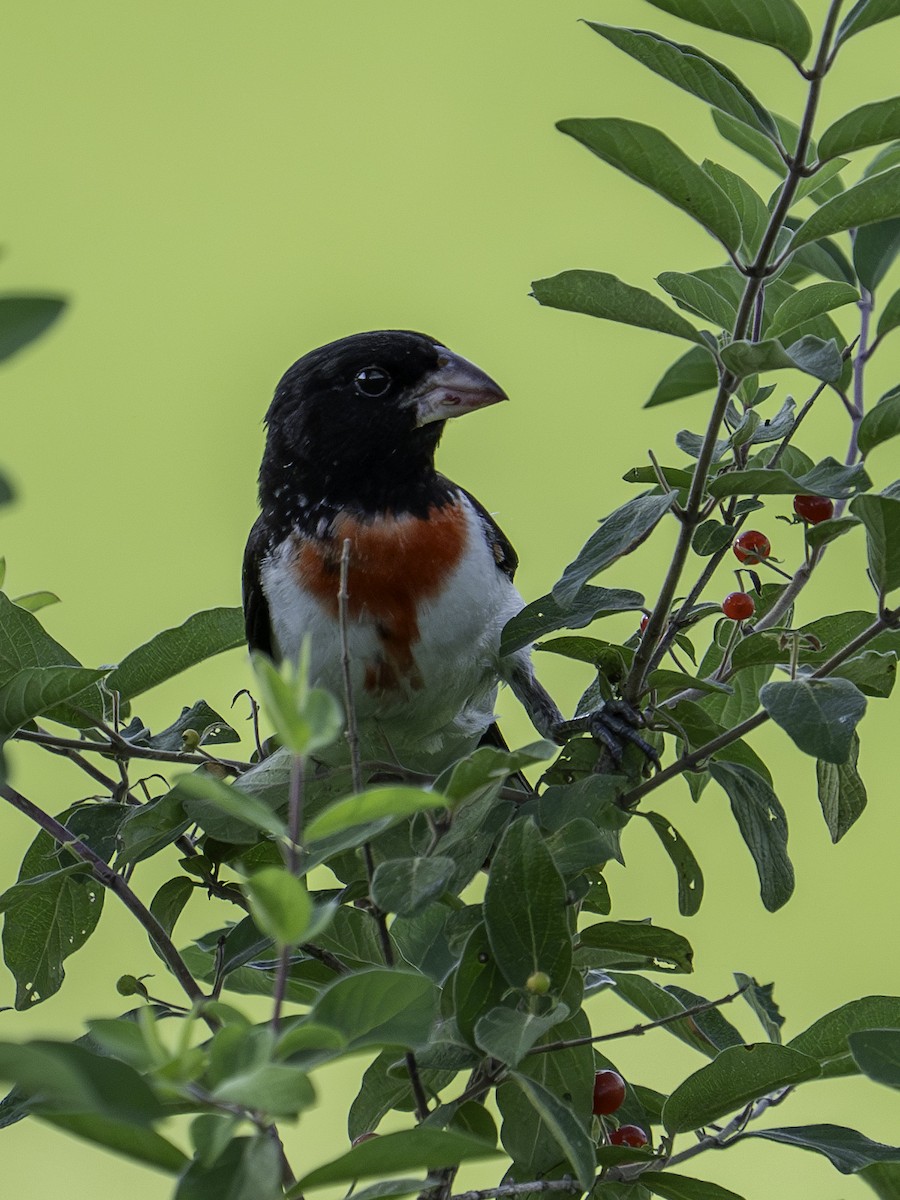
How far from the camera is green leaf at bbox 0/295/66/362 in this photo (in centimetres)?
64

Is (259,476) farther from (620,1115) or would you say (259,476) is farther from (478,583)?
(620,1115)

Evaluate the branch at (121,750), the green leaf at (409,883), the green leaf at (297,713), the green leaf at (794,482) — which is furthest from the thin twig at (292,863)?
the branch at (121,750)

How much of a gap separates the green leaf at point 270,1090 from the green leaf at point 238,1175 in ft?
0.41

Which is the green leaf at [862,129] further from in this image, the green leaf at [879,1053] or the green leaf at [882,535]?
the green leaf at [879,1053]

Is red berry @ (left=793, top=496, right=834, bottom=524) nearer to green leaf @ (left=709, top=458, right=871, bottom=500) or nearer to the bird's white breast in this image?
green leaf @ (left=709, top=458, right=871, bottom=500)

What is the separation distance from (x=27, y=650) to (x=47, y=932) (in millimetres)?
298

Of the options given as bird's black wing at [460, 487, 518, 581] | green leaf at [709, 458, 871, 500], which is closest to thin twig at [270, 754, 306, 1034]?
green leaf at [709, 458, 871, 500]

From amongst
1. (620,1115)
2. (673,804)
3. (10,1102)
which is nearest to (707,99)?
(620,1115)

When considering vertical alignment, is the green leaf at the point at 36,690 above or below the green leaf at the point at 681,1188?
above

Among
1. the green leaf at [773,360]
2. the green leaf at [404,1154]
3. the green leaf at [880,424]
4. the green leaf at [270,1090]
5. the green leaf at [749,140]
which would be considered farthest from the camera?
the green leaf at [749,140]

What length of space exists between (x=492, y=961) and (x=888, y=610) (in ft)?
1.54

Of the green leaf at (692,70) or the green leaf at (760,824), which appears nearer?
the green leaf at (692,70)

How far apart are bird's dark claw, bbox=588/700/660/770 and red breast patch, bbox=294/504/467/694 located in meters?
0.54

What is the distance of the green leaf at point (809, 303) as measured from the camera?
1.39m
